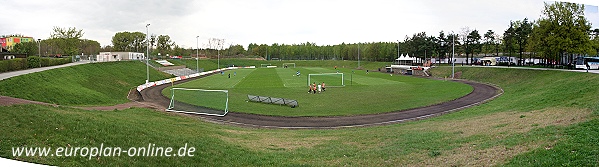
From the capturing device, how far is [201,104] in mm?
30797

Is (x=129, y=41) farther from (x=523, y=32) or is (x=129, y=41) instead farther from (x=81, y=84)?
(x=523, y=32)

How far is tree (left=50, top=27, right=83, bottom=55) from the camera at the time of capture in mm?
50434

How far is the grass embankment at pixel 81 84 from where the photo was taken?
2587 cm

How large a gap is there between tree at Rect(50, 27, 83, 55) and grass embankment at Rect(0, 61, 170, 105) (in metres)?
5.38

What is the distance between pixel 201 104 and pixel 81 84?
16.3m

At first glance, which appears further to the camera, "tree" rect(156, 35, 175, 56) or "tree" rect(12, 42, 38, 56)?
"tree" rect(156, 35, 175, 56)

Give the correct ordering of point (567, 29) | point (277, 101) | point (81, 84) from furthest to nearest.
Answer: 1. point (567, 29)
2. point (81, 84)
3. point (277, 101)

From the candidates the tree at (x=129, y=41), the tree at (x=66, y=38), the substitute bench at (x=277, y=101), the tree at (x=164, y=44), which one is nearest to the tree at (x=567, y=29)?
the substitute bench at (x=277, y=101)

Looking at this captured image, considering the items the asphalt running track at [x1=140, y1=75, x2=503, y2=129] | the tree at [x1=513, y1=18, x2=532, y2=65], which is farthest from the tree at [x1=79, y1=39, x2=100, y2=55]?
the tree at [x1=513, y1=18, x2=532, y2=65]

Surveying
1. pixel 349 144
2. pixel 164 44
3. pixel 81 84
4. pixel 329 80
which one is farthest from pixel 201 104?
pixel 164 44

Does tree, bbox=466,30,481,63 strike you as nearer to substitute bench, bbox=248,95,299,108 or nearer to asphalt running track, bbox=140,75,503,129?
asphalt running track, bbox=140,75,503,129

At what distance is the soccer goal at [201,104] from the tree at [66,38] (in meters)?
21.9

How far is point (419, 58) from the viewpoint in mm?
103312

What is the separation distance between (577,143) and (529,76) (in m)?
38.7
